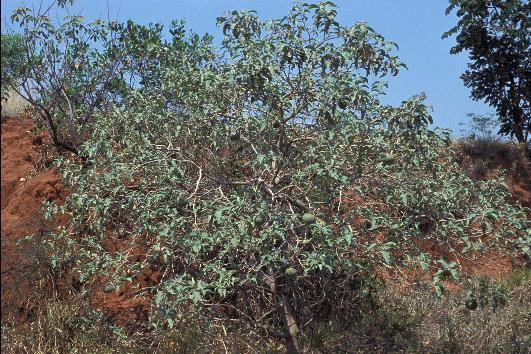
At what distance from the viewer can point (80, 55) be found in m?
10.5

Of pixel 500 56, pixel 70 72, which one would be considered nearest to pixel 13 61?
pixel 70 72

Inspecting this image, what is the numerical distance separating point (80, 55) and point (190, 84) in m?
4.02

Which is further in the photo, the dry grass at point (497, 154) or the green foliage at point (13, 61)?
the dry grass at point (497, 154)

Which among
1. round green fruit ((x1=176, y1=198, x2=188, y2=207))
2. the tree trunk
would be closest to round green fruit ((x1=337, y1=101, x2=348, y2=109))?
round green fruit ((x1=176, y1=198, x2=188, y2=207))

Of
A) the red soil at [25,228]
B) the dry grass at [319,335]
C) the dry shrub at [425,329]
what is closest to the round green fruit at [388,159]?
the red soil at [25,228]

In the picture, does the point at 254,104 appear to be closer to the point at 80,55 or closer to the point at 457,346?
the point at 457,346

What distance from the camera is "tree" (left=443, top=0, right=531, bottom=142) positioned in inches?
622

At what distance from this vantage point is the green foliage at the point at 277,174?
19.9 feet

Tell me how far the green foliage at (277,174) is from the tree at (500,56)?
9.12 m

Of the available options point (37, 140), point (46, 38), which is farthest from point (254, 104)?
point (37, 140)

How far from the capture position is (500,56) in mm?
16328

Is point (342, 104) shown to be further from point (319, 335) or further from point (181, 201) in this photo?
point (319, 335)

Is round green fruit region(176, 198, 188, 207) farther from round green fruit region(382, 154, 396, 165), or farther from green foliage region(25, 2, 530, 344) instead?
round green fruit region(382, 154, 396, 165)

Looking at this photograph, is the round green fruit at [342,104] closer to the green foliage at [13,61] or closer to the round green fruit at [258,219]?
the round green fruit at [258,219]
